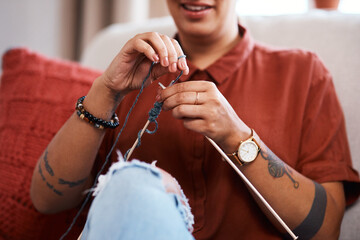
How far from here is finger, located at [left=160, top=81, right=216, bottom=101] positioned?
63cm

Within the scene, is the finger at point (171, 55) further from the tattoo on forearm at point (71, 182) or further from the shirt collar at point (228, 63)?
the tattoo on forearm at point (71, 182)

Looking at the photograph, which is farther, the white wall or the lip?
the white wall

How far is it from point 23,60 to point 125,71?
394 mm

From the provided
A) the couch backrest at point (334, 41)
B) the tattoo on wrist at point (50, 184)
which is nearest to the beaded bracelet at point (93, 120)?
the tattoo on wrist at point (50, 184)

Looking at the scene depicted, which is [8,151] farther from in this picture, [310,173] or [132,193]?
[310,173]

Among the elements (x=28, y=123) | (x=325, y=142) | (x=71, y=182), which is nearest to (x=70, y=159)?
(x=71, y=182)

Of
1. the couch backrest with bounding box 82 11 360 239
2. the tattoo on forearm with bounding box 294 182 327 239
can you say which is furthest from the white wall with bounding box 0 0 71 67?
the tattoo on forearm with bounding box 294 182 327 239

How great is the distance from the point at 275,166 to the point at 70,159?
0.42m

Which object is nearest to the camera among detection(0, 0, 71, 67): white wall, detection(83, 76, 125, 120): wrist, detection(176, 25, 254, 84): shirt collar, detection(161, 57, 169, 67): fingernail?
detection(161, 57, 169, 67): fingernail

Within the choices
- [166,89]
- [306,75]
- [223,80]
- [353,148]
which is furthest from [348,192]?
[166,89]

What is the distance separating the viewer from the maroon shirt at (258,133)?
77 centimetres

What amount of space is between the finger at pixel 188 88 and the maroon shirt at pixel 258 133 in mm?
90

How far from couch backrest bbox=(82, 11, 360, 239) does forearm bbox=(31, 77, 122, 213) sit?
535 millimetres

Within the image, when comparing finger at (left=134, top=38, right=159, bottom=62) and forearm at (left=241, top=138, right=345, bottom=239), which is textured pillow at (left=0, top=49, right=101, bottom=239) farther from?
forearm at (left=241, top=138, right=345, bottom=239)
